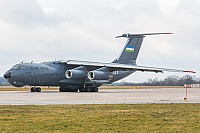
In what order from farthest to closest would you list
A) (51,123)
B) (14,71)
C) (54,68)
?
(54,68)
(14,71)
(51,123)

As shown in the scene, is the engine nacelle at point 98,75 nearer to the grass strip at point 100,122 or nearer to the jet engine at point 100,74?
the jet engine at point 100,74

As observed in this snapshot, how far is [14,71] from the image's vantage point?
47406 mm

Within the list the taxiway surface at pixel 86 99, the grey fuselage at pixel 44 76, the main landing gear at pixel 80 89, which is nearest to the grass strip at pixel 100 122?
the taxiway surface at pixel 86 99

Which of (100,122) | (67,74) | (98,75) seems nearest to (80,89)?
(67,74)

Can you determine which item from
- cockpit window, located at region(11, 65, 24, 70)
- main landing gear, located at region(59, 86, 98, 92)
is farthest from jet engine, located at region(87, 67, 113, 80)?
cockpit window, located at region(11, 65, 24, 70)

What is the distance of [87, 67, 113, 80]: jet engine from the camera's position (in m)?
48.7

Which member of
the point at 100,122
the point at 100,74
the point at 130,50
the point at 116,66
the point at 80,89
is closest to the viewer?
the point at 100,122

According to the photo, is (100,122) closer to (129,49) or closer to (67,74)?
(67,74)

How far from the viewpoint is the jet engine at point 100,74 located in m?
48.7

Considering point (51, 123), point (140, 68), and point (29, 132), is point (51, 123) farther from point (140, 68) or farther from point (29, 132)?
point (140, 68)

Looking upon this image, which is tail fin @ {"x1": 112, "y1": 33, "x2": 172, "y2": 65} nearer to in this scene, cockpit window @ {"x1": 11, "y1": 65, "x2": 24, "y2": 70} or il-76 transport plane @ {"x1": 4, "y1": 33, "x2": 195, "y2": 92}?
il-76 transport plane @ {"x1": 4, "y1": 33, "x2": 195, "y2": 92}

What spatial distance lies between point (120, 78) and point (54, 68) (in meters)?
9.40

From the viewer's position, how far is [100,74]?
1945 inches

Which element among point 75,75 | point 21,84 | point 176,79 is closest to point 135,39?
point 75,75
